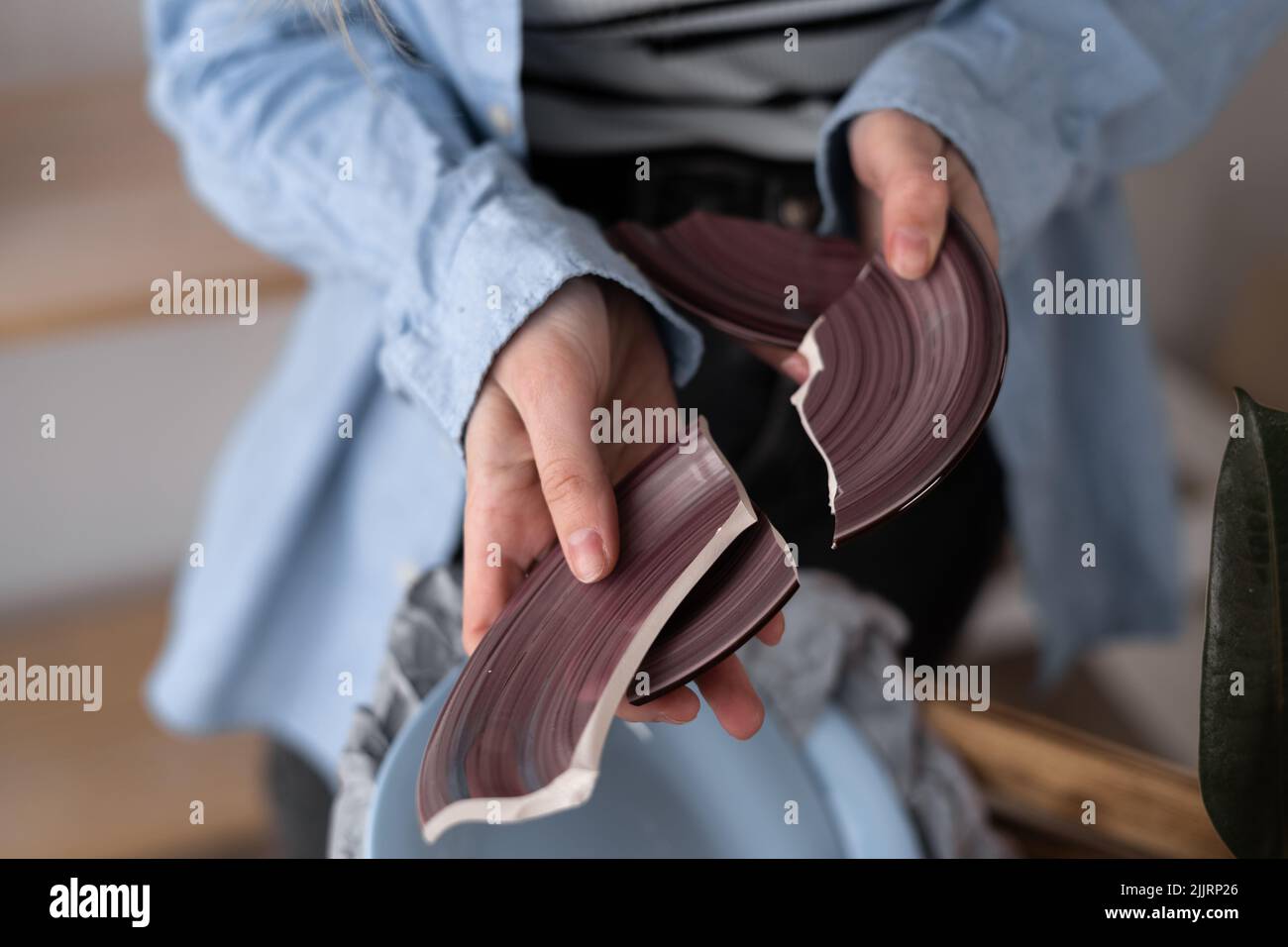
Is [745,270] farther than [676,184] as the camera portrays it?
No

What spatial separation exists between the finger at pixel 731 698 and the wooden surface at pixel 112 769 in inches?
32.1

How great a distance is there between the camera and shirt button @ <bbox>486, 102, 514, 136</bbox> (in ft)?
1.41

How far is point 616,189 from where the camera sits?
51cm

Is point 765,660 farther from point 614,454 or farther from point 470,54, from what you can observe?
point 470,54

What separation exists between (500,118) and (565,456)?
0.20 meters

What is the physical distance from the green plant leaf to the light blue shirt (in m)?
0.15

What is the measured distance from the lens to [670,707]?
0.30 m

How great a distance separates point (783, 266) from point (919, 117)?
0.07 meters

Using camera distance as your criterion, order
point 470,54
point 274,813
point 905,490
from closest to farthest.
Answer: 1. point 905,490
2. point 470,54
3. point 274,813

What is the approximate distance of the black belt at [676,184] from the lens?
49 centimetres

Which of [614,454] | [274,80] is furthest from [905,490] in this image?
[274,80]

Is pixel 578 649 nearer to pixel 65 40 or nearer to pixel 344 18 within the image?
pixel 344 18

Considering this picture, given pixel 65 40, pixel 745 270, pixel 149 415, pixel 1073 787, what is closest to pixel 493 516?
pixel 745 270

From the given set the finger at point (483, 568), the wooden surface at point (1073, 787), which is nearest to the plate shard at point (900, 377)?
the finger at point (483, 568)
